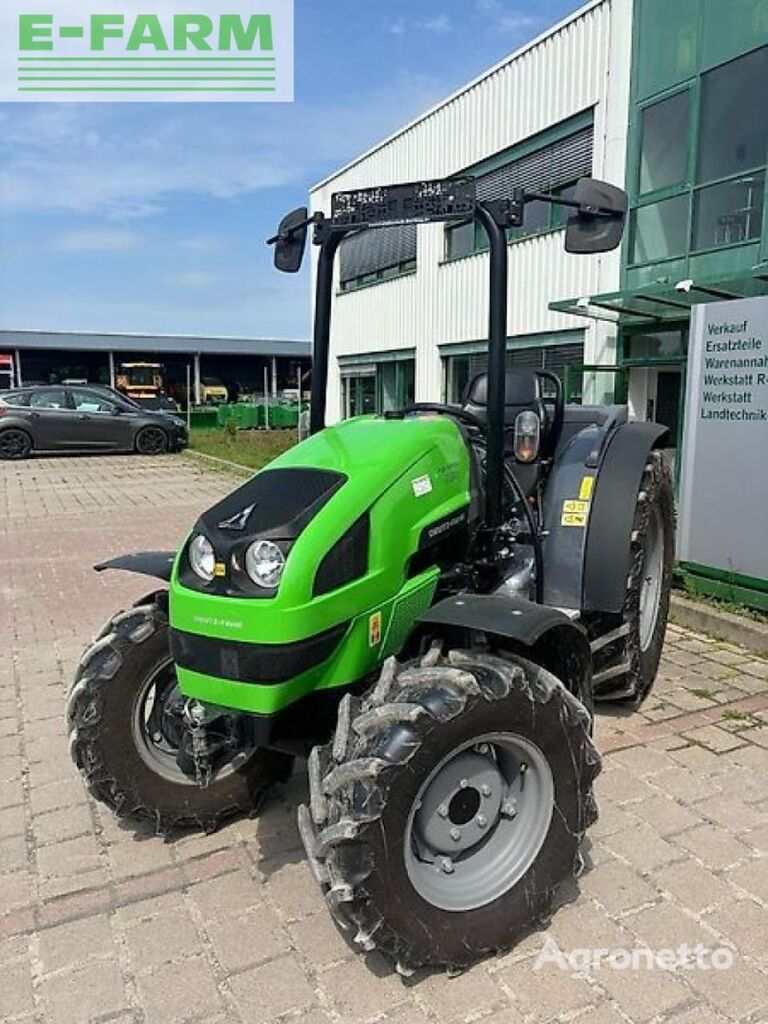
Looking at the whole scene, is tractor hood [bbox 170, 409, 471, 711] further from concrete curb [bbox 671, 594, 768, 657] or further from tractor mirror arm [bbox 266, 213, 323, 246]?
concrete curb [bbox 671, 594, 768, 657]

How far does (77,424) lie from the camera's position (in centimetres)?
1819

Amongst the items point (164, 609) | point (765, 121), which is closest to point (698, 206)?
point (765, 121)

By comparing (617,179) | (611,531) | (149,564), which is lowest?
(149,564)

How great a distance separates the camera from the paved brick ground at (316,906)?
2262mm

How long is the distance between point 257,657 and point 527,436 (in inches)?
63.5

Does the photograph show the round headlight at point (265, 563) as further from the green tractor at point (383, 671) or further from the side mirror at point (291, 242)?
the side mirror at point (291, 242)

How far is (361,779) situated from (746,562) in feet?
13.4

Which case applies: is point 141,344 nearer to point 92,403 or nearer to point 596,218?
point 92,403

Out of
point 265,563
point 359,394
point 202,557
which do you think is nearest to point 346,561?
point 265,563

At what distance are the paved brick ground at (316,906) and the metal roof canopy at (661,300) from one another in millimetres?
4639

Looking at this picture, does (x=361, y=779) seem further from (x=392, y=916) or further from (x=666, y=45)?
(x=666, y=45)

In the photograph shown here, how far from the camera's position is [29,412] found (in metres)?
18.0

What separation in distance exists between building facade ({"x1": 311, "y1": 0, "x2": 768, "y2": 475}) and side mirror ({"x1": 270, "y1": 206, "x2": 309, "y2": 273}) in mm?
3467

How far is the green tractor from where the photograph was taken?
7.37 ft
